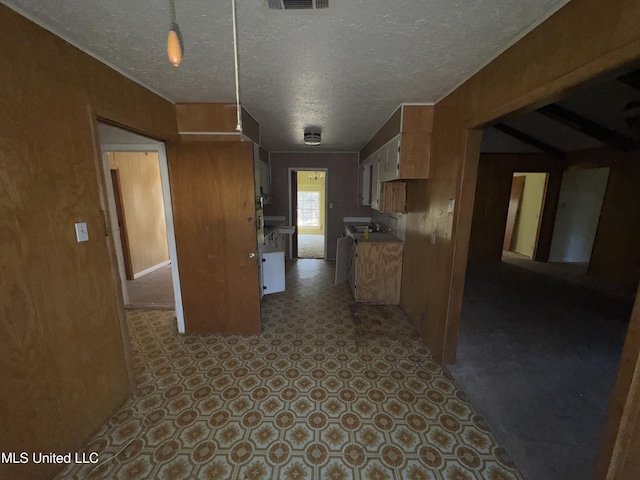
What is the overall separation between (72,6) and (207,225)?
1643mm

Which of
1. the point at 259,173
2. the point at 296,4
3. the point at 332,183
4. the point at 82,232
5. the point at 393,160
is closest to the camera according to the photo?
the point at 296,4

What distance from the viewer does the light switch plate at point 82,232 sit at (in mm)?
1475

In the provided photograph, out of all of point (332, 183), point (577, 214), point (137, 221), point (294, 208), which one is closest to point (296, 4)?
point (332, 183)

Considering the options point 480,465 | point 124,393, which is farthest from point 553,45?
point 124,393

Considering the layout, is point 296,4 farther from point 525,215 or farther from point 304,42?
point 525,215

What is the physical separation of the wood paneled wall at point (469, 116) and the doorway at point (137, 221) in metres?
3.16

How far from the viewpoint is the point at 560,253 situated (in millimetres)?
5531

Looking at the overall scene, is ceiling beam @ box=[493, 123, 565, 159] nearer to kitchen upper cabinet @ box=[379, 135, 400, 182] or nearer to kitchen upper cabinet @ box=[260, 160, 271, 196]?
kitchen upper cabinet @ box=[379, 135, 400, 182]

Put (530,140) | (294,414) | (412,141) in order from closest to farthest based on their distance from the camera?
(294,414), (412,141), (530,140)

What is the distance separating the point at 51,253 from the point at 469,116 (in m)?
2.80

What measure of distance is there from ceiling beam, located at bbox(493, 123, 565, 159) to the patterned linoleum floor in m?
4.60

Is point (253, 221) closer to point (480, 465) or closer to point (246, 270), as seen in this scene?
point (246, 270)

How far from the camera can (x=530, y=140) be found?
494cm

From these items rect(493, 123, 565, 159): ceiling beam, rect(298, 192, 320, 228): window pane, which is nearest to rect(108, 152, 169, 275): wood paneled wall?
rect(298, 192, 320, 228): window pane
